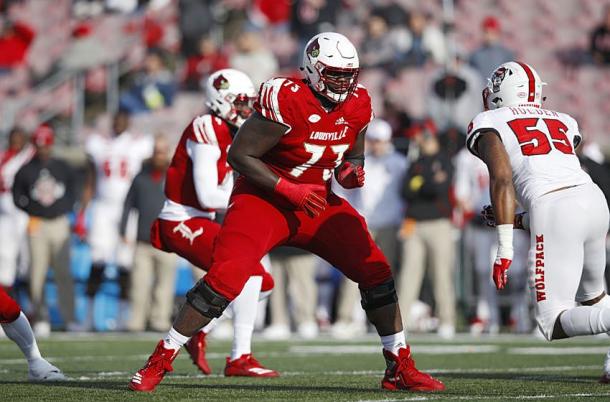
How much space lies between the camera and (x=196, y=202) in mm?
7754

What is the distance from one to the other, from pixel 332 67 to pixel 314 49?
181 millimetres

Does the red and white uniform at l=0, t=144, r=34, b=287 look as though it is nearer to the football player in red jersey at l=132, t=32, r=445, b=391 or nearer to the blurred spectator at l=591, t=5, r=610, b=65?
the blurred spectator at l=591, t=5, r=610, b=65

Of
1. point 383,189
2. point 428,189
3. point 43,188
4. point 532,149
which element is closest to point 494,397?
point 532,149

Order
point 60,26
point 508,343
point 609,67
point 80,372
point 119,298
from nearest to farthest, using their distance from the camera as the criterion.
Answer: point 80,372, point 508,343, point 119,298, point 609,67, point 60,26

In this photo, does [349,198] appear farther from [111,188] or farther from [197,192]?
[197,192]

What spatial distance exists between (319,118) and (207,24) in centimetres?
1141

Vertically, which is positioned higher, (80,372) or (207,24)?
(207,24)

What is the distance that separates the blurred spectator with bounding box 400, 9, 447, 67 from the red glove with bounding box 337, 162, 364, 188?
931 cm

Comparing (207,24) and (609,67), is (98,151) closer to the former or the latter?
(207,24)

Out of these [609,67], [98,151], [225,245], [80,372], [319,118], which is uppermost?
[609,67]

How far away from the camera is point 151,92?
16750 mm

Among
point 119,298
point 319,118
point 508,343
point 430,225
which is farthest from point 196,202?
point 119,298

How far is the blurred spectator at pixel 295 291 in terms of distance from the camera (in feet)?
42.4

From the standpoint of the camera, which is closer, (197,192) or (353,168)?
(353,168)
